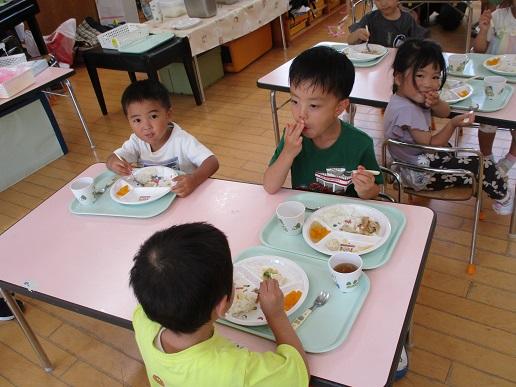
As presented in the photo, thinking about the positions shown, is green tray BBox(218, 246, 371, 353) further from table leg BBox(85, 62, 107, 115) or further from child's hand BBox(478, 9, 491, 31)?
table leg BBox(85, 62, 107, 115)

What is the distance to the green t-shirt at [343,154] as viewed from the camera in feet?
5.17

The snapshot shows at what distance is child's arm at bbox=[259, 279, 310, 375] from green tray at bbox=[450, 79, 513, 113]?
136 cm

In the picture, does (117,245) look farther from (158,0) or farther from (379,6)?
(158,0)

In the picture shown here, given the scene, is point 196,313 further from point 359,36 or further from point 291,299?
point 359,36

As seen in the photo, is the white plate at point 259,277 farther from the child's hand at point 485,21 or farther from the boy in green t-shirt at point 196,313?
the child's hand at point 485,21

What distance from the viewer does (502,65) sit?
7.20 feet

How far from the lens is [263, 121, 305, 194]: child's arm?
1.46 m

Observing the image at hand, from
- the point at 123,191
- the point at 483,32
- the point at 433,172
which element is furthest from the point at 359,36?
the point at 123,191

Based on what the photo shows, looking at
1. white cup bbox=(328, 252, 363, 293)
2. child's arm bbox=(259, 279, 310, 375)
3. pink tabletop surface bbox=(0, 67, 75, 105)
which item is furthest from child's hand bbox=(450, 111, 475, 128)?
pink tabletop surface bbox=(0, 67, 75, 105)

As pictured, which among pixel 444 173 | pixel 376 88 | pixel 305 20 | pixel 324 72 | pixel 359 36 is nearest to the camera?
pixel 324 72

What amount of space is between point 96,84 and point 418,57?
10.6 feet

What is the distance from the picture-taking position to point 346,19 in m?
5.73

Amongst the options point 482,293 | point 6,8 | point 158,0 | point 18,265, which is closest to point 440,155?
point 482,293

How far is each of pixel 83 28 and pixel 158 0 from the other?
6.16 feet
